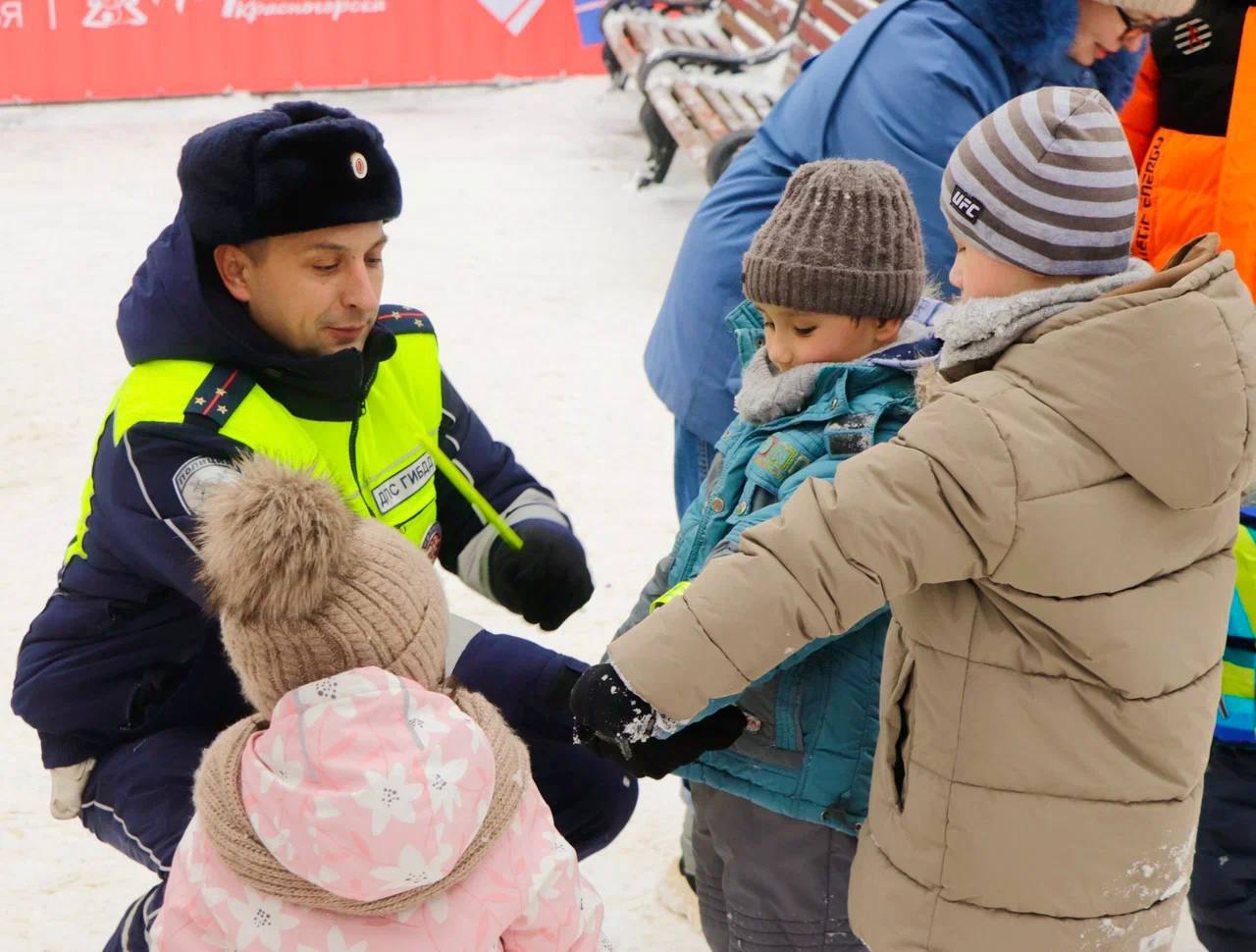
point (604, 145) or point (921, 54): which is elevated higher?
point (921, 54)

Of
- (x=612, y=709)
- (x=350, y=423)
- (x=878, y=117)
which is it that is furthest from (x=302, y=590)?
(x=878, y=117)

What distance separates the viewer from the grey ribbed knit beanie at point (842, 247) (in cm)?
207

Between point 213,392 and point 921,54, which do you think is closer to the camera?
point 213,392

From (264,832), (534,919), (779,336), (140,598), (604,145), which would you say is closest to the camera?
(264,832)

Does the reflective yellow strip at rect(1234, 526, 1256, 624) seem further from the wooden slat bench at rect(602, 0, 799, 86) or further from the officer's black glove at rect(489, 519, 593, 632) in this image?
the wooden slat bench at rect(602, 0, 799, 86)

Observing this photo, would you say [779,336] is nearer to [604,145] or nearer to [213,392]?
[213,392]

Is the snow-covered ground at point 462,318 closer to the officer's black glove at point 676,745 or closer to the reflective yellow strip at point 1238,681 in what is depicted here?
the reflective yellow strip at point 1238,681

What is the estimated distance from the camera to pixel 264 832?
1639mm

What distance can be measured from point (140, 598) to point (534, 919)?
88 cm

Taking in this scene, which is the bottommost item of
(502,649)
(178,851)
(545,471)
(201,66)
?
(201,66)

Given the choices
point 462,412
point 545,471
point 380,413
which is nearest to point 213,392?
point 380,413

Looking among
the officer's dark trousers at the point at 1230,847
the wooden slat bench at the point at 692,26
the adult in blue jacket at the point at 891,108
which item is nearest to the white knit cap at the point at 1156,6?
the adult in blue jacket at the point at 891,108

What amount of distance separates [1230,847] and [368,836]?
5.29 ft

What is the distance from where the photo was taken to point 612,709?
5.79ft
